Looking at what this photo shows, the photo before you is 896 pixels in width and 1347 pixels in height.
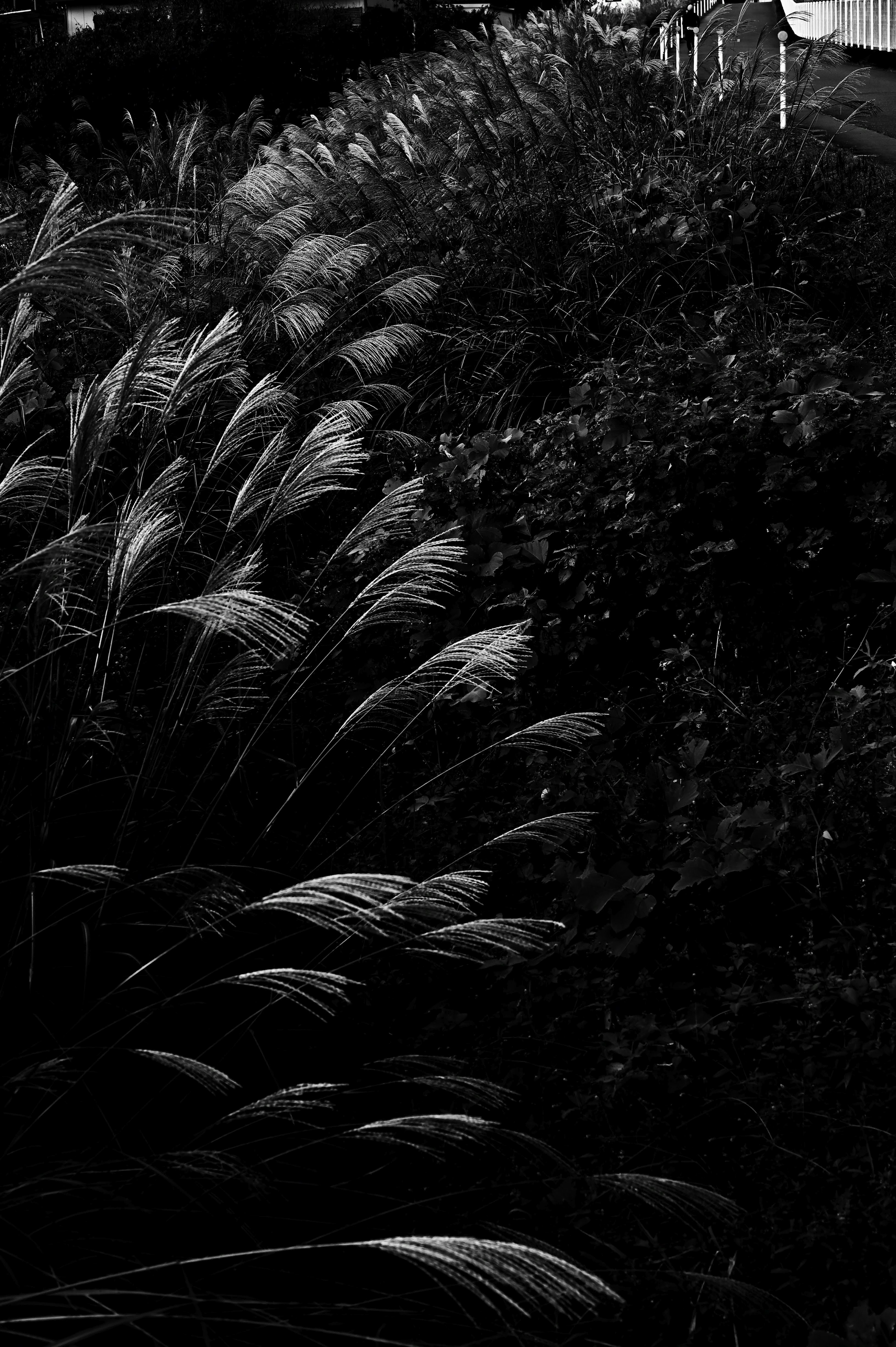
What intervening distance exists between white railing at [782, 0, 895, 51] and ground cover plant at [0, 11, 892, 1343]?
31.5 ft

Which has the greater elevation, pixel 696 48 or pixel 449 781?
pixel 696 48

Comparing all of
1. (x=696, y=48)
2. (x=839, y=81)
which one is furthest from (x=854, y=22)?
(x=696, y=48)

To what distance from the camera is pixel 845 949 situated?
9.41ft

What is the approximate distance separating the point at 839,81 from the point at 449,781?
404 inches

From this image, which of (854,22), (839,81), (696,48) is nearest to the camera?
(696,48)

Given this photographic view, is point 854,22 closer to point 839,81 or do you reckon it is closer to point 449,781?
point 839,81

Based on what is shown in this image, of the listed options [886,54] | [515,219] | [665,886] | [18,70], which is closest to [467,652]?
[665,886]

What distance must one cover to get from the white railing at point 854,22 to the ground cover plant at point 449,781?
9612 millimetres

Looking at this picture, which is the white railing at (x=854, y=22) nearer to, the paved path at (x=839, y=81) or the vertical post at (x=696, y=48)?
the paved path at (x=839, y=81)

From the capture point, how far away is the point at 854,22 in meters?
16.0

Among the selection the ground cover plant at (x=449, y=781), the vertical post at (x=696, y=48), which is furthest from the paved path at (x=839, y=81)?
the ground cover plant at (x=449, y=781)

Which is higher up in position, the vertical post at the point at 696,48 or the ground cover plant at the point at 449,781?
the vertical post at the point at 696,48

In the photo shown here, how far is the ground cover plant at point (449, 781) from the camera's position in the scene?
7.23 ft

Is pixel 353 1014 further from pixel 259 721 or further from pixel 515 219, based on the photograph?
pixel 515 219
